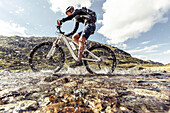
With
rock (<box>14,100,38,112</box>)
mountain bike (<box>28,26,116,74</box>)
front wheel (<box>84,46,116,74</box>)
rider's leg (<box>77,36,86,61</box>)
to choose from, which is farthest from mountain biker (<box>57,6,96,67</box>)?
rock (<box>14,100,38,112</box>)

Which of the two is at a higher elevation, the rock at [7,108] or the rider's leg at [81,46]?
the rider's leg at [81,46]

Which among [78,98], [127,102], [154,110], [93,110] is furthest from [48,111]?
[154,110]

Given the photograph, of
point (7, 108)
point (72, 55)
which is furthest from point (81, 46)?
point (7, 108)

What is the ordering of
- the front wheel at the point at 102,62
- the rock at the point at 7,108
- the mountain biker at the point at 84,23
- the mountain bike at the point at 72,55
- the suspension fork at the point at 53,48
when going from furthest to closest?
the front wheel at the point at 102,62, the suspension fork at the point at 53,48, the mountain bike at the point at 72,55, the mountain biker at the point at 84,23, the rock at the point at 7,108

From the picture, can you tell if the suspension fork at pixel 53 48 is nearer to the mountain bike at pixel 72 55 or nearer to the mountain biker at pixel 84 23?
the mountain bike at pixel 72 55

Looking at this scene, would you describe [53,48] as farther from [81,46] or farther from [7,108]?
[7,108]

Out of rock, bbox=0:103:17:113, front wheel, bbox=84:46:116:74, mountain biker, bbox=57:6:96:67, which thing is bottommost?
rock, bbox=0:103:17:113

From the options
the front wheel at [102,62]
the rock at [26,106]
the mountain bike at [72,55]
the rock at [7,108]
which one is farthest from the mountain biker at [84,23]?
the rock at [7,108]

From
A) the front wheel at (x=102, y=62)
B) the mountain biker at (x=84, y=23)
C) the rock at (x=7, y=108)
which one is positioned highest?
the mountain biker at (x=84, y=23)

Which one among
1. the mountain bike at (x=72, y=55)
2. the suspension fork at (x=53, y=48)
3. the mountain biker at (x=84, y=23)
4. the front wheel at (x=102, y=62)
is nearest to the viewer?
the mountain biker at (x=84, y=23)

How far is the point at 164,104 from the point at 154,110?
0.44 m

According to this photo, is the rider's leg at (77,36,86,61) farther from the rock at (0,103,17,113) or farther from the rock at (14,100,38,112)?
the rock at (0,103,17,113)

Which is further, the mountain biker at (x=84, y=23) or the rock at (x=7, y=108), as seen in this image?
the mountain biker at (x=84, y=23)

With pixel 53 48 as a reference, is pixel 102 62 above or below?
below
